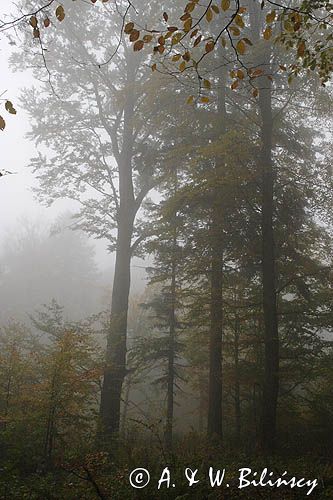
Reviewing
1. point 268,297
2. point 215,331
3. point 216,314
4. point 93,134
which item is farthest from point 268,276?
point 93,134

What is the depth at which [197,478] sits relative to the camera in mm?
4637

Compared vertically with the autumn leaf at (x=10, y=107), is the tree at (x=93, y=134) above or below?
above

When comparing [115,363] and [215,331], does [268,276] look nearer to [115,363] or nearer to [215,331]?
[215,331]

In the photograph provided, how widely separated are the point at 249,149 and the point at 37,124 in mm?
8508

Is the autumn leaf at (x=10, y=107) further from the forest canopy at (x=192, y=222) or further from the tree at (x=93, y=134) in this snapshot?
the tree at (x=93, y=134)

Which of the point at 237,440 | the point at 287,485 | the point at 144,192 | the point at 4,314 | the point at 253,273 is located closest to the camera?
the point at 287,485

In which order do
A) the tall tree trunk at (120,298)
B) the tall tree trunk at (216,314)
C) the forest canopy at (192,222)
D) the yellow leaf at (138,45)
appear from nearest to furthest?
1. the yellow leaf at (138,45)
2. the forest canopy at (192,222)
3. the tall tree trunk at (216,314)
4. the tall tree trunk at (120,298)

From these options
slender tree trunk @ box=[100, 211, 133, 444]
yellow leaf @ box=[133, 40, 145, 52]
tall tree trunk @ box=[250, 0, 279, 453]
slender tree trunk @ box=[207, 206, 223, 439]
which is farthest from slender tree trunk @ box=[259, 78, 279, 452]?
yellow leaf @ box=[133, 40, 145, 52]

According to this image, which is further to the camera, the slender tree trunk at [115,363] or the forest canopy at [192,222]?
the slender tree trunk at [115,363]

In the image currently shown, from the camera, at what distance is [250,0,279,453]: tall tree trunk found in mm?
7094

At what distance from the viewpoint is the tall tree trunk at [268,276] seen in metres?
7.09

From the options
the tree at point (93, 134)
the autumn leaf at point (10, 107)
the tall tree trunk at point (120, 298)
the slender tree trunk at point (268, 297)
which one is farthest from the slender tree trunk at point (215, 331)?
the autumn leaf at point (10, 107)

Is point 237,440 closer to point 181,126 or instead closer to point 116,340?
point 116,340

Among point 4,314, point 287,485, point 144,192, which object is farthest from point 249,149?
point 4,314
